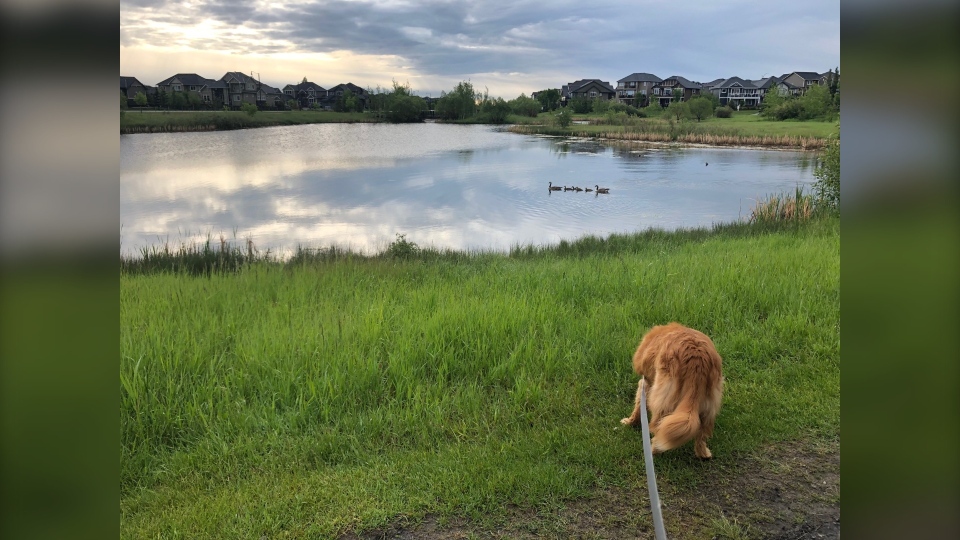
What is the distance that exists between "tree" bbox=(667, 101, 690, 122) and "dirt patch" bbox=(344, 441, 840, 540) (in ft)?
44.8

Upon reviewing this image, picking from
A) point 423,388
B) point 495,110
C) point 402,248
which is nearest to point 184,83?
point 402,248

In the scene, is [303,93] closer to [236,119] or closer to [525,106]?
[236,119]

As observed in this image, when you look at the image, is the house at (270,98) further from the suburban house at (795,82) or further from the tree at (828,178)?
the suburban house at (795,82)

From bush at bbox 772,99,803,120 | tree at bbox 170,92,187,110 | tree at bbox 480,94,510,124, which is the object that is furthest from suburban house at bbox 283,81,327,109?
bush at bbox 772,99,803,120

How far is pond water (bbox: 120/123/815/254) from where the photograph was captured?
7.04m

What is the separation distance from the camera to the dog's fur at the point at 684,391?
2.08 m

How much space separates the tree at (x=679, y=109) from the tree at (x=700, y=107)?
0.36 ft

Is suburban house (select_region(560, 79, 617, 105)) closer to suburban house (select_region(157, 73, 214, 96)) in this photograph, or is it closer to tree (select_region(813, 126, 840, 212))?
tree (select_region(813, 126, 840, 212))

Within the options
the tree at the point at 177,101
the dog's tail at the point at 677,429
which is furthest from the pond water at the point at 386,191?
the dog's tail at the point at 677,429

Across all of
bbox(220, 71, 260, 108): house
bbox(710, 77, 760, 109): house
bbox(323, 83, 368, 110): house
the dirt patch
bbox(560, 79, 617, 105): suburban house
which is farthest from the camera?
bbox(710, 77, 760, 109): house

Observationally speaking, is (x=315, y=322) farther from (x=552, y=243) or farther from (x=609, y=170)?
(x=609, y=170)

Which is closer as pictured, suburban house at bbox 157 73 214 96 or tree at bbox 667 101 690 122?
suburban house at bbox 157 73 214 96

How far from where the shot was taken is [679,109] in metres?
14.7
